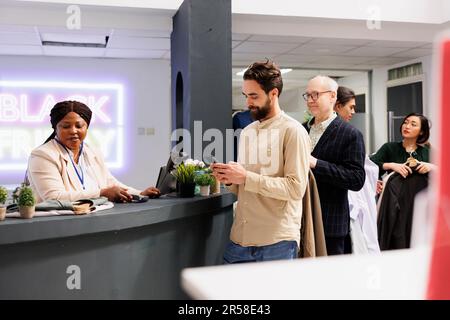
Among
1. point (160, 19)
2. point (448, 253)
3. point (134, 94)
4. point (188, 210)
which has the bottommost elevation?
point (188, 210)

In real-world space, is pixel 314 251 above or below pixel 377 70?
below

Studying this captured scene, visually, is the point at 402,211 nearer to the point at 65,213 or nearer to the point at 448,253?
the point at 65,213

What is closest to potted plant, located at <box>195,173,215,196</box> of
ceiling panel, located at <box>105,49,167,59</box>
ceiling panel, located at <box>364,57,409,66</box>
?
ceiling panel, located at <box>105,49,167,59</box>

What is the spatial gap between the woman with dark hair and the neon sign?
19.4 feet

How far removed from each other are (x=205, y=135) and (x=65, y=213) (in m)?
3.08

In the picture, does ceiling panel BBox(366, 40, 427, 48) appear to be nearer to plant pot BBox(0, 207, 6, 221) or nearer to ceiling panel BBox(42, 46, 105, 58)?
ceiling panel BBox(42, 46, 105, 58)

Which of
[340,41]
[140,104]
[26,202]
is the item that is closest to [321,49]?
[340,41]

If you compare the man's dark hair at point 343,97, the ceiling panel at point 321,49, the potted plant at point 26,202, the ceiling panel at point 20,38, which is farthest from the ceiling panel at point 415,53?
the potted plant at point 26,202

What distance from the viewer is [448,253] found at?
0.54 metres

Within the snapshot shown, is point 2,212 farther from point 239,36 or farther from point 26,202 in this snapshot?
point 239,36

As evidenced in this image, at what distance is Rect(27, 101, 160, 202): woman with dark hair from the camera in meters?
2.29

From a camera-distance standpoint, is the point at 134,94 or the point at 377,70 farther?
the point at 377,70

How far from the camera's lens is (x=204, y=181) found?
9.09ft
